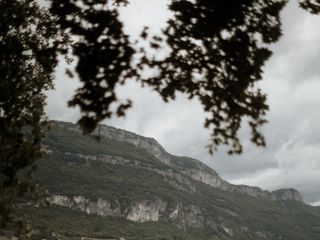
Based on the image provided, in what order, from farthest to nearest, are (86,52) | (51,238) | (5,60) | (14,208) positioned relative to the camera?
Result: 1. (51,238)
2. (14,208)
3. (5,60)
4. (86,52)

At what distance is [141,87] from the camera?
1158 centimetres

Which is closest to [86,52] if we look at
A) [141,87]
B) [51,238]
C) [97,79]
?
[97,79]

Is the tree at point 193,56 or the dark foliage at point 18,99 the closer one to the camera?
the tree at point 193,56

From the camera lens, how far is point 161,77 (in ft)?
38.3

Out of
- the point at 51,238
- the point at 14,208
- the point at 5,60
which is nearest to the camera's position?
the point at 5,60

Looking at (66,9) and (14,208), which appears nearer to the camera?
(66,9)

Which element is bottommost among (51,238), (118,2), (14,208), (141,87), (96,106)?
(51,238)

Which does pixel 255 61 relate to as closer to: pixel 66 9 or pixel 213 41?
pixel 213 41

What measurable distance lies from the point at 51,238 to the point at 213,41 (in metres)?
154

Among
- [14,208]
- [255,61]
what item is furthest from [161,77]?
[14,208]

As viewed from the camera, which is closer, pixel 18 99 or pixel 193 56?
pixel 193 56

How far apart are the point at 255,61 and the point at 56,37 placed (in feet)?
34.0

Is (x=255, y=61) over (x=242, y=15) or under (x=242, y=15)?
under

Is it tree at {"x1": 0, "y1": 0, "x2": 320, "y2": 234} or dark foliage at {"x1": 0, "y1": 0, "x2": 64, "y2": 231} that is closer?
tree at {"x1": 0, "y1": 0, "x2": 320, "y2": 234}
